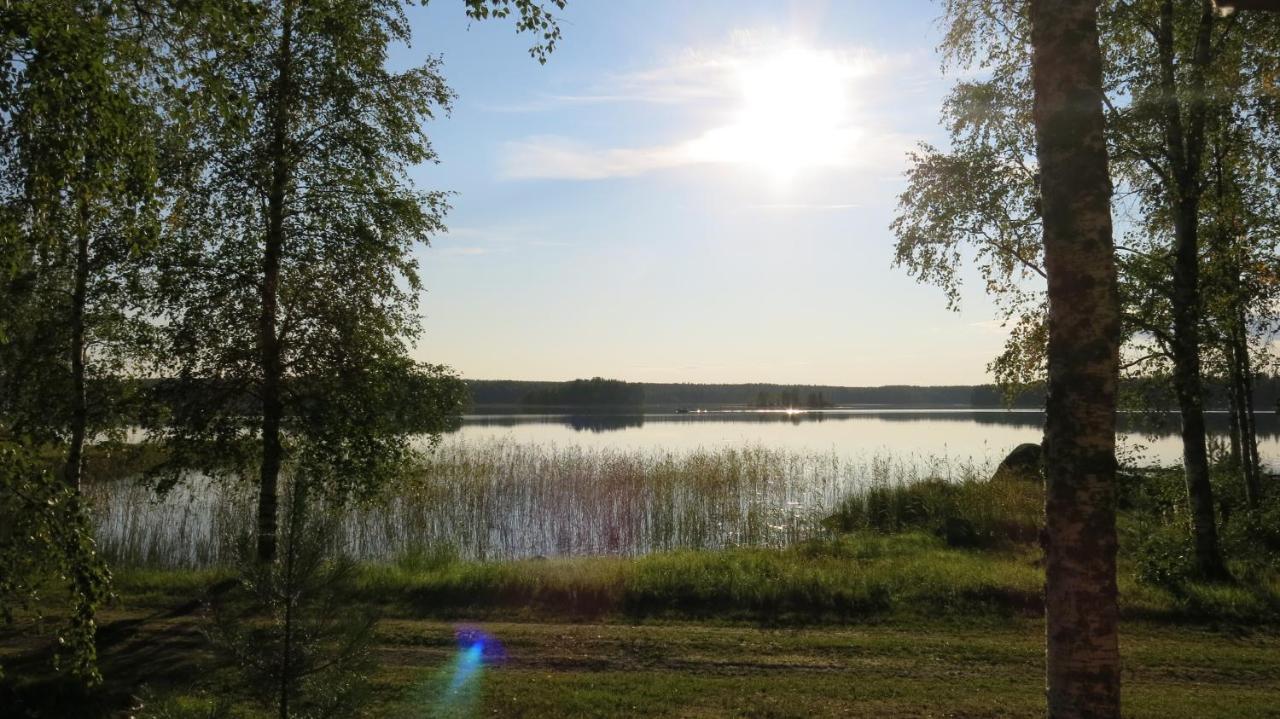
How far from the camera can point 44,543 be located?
13.5ft

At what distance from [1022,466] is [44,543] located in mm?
21794

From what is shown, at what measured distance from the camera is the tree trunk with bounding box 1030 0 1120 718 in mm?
3736

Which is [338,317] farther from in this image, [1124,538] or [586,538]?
[1124,538]

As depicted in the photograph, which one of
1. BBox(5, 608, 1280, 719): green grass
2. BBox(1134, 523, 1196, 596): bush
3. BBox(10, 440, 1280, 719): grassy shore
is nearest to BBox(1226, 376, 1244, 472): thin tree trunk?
BBox(10, 440, 1280, 719): grassy shore

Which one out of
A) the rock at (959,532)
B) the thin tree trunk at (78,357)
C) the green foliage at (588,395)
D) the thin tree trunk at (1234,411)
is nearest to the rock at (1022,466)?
the thin tree trunk at (1234,411)

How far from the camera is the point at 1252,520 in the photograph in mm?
12477

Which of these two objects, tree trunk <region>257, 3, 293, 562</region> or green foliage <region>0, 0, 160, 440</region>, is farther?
tree trunk <region>257, 3, 293, 562</region>

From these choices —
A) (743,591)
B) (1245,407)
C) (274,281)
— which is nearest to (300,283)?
(274,281)

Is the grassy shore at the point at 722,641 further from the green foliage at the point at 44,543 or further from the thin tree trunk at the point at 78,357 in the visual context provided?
the thin tree trunk at the point at 78,357

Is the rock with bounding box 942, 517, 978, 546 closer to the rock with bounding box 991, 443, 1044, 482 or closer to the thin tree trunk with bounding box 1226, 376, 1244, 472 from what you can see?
the rock with bounding box 991, 443, 1044, 482

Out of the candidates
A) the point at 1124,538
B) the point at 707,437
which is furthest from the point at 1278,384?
the point at 1124,538

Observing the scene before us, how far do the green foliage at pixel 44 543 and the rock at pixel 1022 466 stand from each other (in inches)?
757

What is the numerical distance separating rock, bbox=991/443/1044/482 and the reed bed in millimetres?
848

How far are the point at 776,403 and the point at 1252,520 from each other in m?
116
